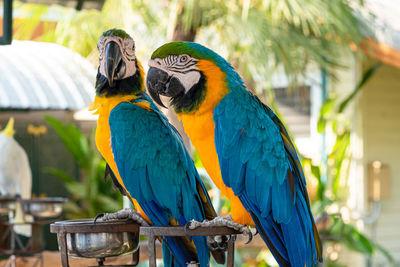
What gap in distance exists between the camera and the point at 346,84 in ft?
18.4

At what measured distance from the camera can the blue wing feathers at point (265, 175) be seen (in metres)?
1.42

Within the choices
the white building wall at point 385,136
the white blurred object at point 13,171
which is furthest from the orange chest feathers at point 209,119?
the white building wall at point 385,136

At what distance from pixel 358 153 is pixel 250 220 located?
169 inches

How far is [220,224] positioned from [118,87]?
0.53 meters

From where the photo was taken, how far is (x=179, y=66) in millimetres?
1440

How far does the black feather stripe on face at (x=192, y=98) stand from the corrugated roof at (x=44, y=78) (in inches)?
140

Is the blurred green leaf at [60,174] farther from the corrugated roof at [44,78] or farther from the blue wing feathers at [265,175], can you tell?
the blue wing feathers at [265,175]

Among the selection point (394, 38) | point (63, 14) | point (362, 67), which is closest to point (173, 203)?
point (394, 38)

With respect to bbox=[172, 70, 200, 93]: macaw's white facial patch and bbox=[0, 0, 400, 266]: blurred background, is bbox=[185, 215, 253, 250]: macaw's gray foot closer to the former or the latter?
bbox=[172, 70, 200, 93]: macaw's white facial patch

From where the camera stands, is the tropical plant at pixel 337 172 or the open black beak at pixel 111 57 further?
the tropical plant at pixel 337 172

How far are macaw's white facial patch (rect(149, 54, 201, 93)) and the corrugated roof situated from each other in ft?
11.8

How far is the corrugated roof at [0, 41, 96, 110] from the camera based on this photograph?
4965 millimetres

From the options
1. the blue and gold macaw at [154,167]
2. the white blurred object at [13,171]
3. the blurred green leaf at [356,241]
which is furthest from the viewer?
the blurred green leaf at [356,241]

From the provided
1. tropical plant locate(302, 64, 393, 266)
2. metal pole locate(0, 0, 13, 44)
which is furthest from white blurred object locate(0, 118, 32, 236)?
tropical plant locate(302, 64, 393, 266)
